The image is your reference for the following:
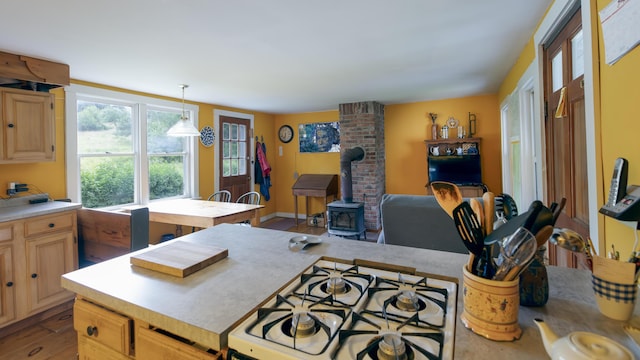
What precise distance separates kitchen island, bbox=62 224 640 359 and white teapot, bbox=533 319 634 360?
0.38ft

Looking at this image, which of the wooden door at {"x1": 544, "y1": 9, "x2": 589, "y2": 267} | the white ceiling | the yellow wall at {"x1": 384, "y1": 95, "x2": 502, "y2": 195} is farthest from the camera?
the yellow wall at {"x1": 384, "y1": 95, "x2": 502, "y2": 195}

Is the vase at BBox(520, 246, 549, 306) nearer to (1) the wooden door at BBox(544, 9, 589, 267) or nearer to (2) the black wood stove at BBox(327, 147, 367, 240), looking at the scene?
(1) the wooden door at BBox(544, 9, 589, 267)

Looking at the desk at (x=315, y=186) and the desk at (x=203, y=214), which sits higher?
the desk at (x=315, y=186)

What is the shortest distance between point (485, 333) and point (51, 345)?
2900mm

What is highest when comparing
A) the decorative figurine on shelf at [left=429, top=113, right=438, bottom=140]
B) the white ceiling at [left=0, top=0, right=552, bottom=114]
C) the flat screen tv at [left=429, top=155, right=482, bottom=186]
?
the white ceiling at [left=0, top=0, right=552, bottom=114]

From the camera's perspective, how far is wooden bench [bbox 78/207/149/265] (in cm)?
233

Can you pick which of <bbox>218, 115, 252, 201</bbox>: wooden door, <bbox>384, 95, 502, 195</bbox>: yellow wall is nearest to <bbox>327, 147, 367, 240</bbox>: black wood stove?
<bbox>384, 95, 502, 195</bbox>: yellow wall

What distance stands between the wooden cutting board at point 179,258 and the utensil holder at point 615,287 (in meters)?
1.17

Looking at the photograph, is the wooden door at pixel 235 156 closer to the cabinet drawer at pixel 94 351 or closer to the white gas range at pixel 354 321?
the cabinet drawer at pixel 94 351

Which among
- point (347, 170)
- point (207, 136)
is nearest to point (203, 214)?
point (207, 136)

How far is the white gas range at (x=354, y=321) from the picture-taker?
61 centimetres

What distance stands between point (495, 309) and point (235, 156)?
527cm

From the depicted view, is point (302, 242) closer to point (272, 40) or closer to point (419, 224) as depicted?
point (419, 224)

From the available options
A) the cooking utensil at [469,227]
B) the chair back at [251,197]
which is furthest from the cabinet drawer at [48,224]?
the cooking utensil at [469,227]
